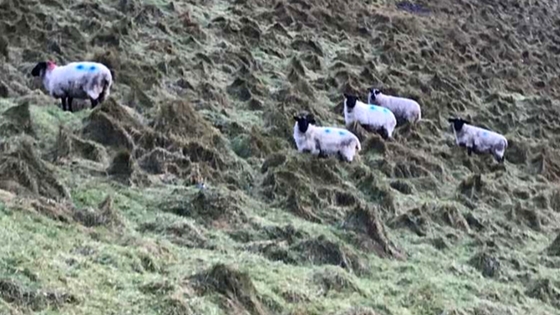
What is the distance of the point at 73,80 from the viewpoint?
14406 millimetres

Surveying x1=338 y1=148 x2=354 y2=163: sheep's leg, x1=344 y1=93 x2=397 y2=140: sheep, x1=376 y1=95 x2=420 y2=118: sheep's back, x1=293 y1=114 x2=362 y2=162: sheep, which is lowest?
x1=376 y1=95 x2=420 y2=118: sheep's back

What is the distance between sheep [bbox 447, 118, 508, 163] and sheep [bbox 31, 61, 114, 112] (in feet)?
27.0

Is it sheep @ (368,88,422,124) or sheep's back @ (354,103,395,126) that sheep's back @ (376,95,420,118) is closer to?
sheep @ (368,88,422,124)

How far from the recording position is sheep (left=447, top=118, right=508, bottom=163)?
18703mm

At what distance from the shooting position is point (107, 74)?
48.3ft

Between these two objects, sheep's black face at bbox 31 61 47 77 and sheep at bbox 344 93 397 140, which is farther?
sheep at bbox 344 93 397 140

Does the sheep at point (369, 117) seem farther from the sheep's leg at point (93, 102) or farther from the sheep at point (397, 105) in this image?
the sheep's leg at point (93, 102)

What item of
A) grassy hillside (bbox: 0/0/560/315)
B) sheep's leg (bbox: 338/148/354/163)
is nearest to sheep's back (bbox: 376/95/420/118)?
grassy hillside (bbox: 0/0/560/315)

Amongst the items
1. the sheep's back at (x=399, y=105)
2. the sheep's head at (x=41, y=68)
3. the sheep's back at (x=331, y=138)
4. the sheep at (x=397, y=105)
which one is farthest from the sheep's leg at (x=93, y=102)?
the sheep's back at (x=399, y=105)

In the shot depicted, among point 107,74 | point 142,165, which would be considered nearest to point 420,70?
point 107,74

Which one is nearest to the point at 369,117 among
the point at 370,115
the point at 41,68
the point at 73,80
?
the point at 370,115

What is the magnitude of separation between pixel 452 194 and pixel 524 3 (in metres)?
27.0

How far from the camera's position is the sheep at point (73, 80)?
1441cm

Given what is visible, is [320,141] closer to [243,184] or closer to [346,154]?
[346,154]
